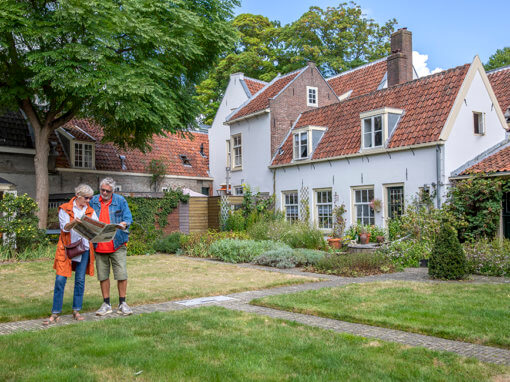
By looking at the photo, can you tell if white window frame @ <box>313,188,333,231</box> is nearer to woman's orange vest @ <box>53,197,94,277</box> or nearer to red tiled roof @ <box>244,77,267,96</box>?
red tiled roof @ <box>244,77,267,96</box>

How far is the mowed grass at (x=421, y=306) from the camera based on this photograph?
6086 millimetres

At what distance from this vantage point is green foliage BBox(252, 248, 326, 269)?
1337cm

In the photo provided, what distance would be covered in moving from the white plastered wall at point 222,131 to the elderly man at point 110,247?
20159 millimetres

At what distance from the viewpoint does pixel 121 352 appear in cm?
520

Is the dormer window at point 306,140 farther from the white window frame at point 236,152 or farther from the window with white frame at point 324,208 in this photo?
the white window frame at point 236,152

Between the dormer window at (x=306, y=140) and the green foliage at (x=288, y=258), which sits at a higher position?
the dormer window at (x=306, y=140)

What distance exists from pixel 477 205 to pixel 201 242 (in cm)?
919

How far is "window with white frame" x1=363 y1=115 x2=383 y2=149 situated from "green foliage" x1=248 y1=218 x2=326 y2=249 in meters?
3.96

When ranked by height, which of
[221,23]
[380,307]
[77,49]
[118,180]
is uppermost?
[221,23]

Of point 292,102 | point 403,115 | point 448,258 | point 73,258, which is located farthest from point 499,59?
point 73,258

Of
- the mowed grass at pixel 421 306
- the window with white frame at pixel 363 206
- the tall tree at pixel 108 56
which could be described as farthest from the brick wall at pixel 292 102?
the mowed grass at pixel 421 306

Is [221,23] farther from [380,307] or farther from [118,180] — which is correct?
[380,307]

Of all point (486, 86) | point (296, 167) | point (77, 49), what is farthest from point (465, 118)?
point (77, 49)

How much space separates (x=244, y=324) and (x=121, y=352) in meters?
1.80
